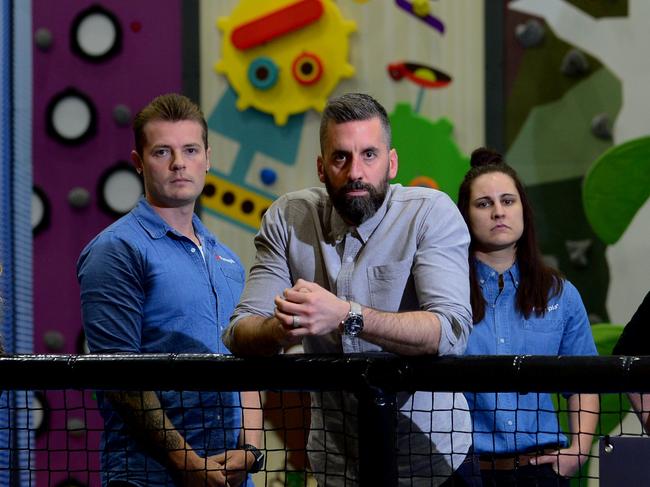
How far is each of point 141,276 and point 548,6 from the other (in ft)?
7.45

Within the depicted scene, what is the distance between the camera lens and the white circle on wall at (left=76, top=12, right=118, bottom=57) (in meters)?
4.07

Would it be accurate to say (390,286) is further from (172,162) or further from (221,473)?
(172,162)

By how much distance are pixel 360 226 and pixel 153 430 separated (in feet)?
1.73

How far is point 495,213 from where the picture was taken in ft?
7.72

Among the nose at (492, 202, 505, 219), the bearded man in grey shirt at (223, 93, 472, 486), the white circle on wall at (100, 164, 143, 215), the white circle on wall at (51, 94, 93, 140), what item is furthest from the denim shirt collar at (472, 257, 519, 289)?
the white circle on wall at (51, 94, 93, 140)

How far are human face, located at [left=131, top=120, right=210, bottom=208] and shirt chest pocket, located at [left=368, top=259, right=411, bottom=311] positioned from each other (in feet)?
1.82

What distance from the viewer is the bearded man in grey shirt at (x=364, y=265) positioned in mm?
1729

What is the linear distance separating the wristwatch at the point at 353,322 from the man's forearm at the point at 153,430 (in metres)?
0.43

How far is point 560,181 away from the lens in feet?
12.3

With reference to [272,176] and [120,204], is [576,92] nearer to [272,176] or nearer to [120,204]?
[272,176]

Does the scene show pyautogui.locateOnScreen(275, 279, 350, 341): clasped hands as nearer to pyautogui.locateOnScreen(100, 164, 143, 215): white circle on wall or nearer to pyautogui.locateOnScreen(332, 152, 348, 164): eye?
pyautogui.locateOnScreen(332, 152, 348, 164): eye

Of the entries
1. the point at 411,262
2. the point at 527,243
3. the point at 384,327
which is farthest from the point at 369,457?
the point at 527,243

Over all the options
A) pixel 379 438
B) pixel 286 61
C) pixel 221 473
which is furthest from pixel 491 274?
pixel 286 61

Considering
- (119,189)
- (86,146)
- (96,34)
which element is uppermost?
(96,34)
